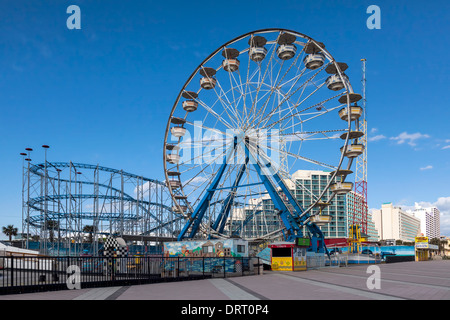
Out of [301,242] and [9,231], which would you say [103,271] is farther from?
[9,231]

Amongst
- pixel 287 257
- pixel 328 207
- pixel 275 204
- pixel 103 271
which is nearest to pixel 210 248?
pixel 287 257

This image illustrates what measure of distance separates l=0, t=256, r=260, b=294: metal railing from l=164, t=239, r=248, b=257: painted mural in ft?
9.01

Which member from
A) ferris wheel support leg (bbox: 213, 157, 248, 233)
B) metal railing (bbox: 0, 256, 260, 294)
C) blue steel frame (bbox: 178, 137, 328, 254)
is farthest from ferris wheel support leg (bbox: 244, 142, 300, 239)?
metal railing (bbox: 0, 256, 260, 294)

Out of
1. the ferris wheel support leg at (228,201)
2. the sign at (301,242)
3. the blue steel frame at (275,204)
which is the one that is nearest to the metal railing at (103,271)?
the sign at (301,242)

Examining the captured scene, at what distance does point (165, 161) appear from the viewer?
39188 mm

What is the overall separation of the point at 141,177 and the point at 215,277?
141 ft

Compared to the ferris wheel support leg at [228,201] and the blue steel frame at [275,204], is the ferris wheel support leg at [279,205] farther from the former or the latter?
the ferris wheel support leg at [228,201]

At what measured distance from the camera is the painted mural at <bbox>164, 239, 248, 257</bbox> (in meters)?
29.0

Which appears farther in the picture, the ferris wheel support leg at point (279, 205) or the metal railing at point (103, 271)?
the ferris wheel support leg at point (279, 205)

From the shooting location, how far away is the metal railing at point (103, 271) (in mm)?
15211

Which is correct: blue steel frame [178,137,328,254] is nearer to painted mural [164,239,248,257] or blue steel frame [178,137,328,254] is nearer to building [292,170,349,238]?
painted mural [164,239,248,257]

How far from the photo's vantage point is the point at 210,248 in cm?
3020

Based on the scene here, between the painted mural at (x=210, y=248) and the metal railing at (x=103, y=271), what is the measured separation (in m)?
2.75
